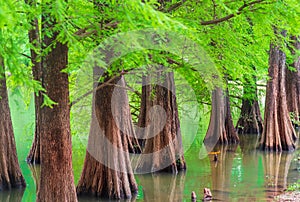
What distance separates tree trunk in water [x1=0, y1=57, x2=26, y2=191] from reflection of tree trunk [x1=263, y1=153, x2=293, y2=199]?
18.9ft

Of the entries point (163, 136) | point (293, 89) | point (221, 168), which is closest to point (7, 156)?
point (163, 136)

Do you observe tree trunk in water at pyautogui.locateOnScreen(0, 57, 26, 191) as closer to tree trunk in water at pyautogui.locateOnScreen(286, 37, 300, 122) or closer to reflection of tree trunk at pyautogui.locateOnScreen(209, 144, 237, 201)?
reflection of tree trunk at pyautogui.locateOnScreen(209, 144, 237, 201)

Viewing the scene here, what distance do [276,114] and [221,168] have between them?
14.3 feet

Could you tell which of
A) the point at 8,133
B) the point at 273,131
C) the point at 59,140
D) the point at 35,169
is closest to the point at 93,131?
the point at 8,133

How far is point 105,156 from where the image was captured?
11.3 meters

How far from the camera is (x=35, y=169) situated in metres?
15.1

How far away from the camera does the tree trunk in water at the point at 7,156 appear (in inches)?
487

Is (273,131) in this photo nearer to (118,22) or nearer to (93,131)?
(93,131)

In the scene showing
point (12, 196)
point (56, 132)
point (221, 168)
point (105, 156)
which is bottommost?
point (12, 196)

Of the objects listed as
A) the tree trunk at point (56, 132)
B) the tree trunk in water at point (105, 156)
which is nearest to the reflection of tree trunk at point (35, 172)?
the tree trunk in water at point (105, 156)

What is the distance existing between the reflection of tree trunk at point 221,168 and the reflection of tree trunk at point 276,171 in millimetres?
1000

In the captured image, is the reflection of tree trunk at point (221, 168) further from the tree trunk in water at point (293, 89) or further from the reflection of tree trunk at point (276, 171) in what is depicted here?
the tree trunk in water at point (293, 89)

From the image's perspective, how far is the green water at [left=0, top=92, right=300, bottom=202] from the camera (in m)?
12.1

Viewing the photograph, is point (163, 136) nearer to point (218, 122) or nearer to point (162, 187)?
point (162, 187)
